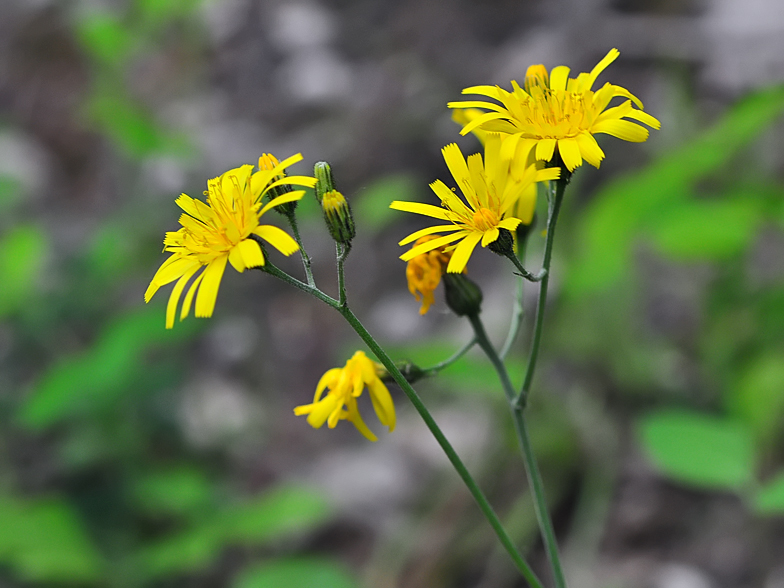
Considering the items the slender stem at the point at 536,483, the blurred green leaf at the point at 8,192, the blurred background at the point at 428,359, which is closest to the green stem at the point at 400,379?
the slender stem at the point at 536,483

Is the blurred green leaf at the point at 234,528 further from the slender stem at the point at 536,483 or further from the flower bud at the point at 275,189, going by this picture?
the flower bud at the point at 275,189

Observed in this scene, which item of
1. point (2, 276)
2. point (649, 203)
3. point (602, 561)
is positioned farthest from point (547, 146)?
point (2, 276)

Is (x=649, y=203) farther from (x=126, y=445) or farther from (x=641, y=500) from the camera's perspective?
(x=126, y=445)

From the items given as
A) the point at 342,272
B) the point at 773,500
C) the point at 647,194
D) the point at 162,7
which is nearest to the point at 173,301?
the point at 342,272

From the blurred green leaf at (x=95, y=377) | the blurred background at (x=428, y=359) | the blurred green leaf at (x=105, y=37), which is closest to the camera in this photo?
the blurred background at (x=428, y=359)

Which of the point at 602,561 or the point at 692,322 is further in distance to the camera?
the point at 692,322

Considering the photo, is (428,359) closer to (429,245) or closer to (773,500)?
(773,500)

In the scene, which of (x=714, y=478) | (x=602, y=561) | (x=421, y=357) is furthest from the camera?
(x=602, y=561)
